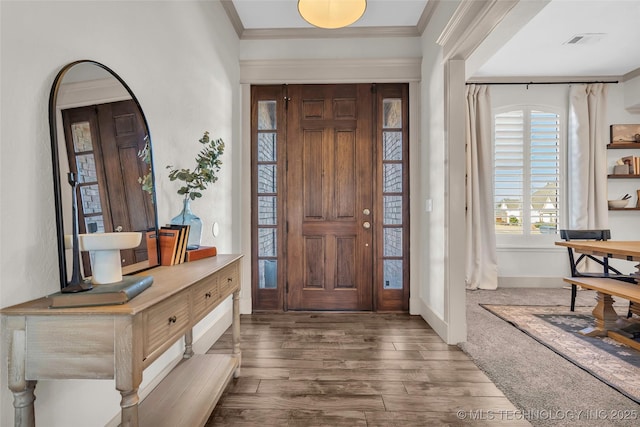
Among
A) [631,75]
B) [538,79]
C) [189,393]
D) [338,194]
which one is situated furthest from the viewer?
[538,79]

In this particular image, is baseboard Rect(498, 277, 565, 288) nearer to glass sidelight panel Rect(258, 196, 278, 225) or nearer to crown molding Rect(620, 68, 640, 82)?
crown molding Rect(620, 68, 640, 82)

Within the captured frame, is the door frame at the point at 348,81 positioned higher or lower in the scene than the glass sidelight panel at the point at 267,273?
higher

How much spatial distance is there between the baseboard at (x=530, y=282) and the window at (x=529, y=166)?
2.27ft

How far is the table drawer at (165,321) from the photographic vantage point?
40.3 inches

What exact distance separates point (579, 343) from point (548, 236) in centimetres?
234

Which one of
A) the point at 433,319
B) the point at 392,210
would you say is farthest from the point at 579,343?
the point at 392,210

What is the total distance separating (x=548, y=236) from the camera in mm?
4473

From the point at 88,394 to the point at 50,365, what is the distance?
49 centimetres

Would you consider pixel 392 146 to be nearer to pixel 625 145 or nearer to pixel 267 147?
pixel 267 147

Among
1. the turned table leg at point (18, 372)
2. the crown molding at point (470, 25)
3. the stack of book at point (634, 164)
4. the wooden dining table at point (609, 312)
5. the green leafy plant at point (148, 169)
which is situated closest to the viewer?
the turned table leg at point (18, 372)

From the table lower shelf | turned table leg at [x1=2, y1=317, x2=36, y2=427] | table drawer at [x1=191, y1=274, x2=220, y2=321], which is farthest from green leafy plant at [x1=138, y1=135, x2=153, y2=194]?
the table lower shelf

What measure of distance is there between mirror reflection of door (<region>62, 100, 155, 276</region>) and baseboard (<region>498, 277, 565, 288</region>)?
4.66 metres

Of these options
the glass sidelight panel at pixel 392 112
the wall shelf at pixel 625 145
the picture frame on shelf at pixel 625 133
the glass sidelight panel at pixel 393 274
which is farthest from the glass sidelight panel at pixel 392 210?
the picture frame on shelf at pixel 625 133

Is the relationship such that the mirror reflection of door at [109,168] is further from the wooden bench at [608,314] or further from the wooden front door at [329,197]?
the wooden bench at [608,314]
